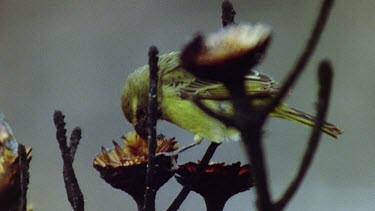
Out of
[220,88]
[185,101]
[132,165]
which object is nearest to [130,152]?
[132,165]

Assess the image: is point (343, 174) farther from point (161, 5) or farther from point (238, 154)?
point (161, 5)

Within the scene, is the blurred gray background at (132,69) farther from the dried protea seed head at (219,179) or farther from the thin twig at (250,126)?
the thin twig at (250,126)

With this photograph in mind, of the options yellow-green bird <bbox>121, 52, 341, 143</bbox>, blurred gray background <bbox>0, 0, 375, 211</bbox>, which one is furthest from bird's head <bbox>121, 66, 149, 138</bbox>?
blurred gray background <bbox>0, 0, 375, 211</bbox>

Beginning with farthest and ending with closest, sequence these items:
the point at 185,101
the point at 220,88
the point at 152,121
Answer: the point at 185,101 < the point at 220,88 < the point at 152,121

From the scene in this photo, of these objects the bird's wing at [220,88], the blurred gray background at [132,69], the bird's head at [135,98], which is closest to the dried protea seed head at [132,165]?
the bird's wing at [220,88]

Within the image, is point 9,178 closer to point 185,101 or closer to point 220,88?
point 220,88
